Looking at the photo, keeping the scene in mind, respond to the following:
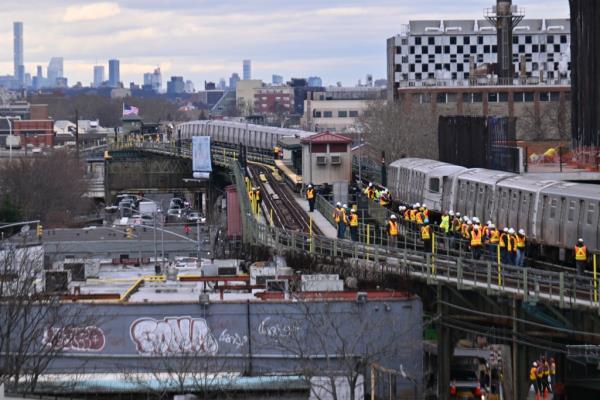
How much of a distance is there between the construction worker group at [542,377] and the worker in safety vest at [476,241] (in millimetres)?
3290

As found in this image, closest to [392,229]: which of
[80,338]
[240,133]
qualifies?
[80,338]

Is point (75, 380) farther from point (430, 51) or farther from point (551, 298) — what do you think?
point (430, 51)

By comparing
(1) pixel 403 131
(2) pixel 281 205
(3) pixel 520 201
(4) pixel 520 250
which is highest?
(1) pixel 403 131

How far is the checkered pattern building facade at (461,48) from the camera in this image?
515ft

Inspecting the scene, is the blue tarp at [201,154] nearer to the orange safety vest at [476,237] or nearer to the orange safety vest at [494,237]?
the orange safety vest at [476,237]

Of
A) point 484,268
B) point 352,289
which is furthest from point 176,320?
point 484,268

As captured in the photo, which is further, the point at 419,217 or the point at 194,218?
the point at 194,218

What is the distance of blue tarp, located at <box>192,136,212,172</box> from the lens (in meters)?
108

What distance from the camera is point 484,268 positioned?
42.0 metres

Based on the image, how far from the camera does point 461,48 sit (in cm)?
16050

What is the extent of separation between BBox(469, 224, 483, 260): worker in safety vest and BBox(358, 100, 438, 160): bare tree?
63.6 meters

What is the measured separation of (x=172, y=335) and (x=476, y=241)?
9.00 metres

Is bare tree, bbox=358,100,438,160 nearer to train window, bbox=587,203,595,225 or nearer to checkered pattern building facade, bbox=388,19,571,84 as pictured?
checkered pattern building facade, bbox=388,19,571,84

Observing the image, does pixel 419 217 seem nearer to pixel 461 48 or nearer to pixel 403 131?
pixel 403 131
